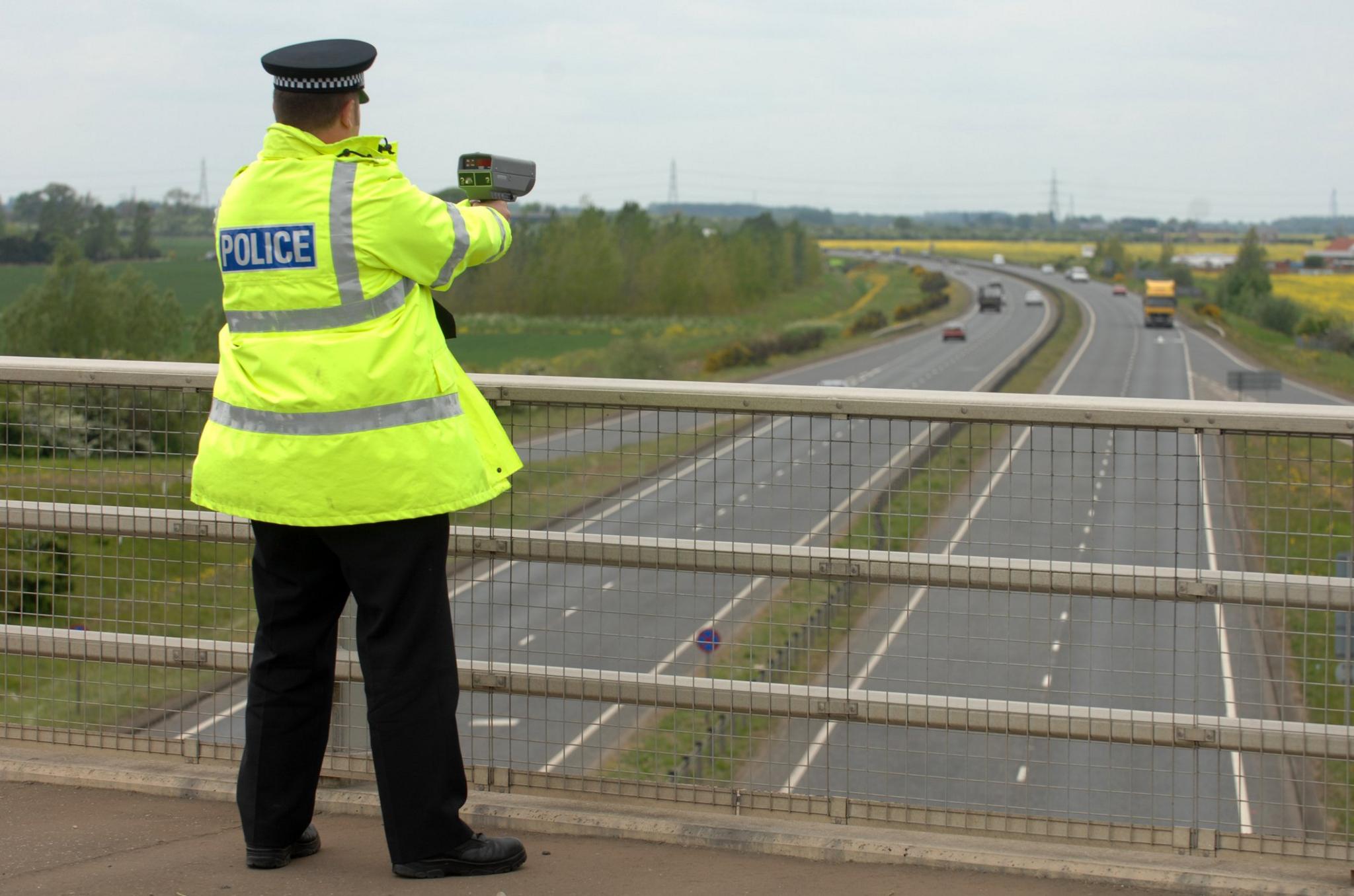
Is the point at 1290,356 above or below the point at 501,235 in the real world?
below

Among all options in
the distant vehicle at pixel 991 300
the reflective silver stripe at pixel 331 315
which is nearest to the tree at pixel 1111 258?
the distant vehicle at pixel 991 300

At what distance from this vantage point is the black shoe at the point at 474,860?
3.99m

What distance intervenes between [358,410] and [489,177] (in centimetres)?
72

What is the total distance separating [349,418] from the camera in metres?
3.63

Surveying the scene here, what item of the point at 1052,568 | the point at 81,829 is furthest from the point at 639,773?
the point at 81,829

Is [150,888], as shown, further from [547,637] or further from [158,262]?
[158,262]

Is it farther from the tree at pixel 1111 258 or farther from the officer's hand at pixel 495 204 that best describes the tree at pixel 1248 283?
the officer's hand at pixel 495 204

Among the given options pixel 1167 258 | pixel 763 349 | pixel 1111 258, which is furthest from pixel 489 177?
pixel 1111 258

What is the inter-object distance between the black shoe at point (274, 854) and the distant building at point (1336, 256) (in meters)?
96.2

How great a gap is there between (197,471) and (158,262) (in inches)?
4424

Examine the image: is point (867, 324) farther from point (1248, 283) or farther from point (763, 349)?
point (1248, 283)

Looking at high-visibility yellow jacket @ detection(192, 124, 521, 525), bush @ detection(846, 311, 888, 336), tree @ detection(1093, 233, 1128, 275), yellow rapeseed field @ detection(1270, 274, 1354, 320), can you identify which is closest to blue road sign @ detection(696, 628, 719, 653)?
high-visibility yellow jacket @ detection(192, 124, 521, 525)

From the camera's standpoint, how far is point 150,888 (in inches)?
157

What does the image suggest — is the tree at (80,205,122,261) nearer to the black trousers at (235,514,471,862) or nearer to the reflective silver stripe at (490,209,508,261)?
the black trousers at (235,514,471,862)
